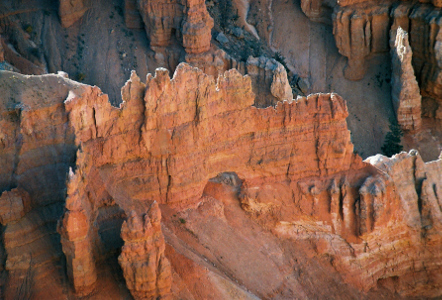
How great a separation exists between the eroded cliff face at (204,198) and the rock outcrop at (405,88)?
23.7 m

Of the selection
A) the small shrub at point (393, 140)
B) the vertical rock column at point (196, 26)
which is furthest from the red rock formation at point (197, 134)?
the vertical rock column at point (196, 26)

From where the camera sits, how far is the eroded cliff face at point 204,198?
115ft

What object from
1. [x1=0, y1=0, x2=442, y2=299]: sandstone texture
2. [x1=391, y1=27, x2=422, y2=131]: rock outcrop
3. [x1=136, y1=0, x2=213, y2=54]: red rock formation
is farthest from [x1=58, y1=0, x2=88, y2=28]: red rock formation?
[x1=0, y1=0, x2=442, y2=299]: sandstone texture

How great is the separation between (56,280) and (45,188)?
14.0 feet

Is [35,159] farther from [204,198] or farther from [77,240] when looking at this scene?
[204,198]

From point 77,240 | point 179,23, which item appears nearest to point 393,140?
point 179,23

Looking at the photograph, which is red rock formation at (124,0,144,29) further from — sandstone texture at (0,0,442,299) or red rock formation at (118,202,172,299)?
red rock formation at (118,202,172,299)

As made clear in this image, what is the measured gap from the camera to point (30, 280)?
3456 cm

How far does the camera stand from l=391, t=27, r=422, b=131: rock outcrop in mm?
69438

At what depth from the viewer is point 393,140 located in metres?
68.4

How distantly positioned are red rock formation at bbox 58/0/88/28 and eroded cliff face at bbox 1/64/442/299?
102ft

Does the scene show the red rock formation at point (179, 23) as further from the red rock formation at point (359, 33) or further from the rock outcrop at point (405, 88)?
the rock outcrop at point (405, 88)

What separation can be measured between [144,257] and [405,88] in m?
40.8

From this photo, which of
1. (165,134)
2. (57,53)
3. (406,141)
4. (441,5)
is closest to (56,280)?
(165,134)
